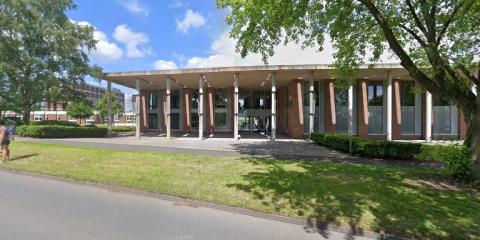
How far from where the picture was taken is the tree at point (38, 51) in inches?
1071

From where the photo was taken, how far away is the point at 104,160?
11.3 metres

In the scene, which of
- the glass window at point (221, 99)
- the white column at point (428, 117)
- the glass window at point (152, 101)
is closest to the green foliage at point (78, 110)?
the glass window at point (152, 101)

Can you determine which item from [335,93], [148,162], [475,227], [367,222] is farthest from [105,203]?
[335,93]

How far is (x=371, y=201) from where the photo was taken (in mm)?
6391

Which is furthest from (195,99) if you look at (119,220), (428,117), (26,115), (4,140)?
(119,220)

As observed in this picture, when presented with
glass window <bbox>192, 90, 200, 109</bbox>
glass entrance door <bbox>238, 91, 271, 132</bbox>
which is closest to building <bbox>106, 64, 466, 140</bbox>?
glass entrance door <bbox>238, 91, 271, 132</bbox>

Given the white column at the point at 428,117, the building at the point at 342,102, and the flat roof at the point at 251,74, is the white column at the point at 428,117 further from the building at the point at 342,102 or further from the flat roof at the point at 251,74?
the flat roof at the point at 251,74

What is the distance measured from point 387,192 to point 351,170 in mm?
2736

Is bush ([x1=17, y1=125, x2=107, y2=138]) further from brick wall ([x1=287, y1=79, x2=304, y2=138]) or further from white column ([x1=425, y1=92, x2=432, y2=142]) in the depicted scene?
white column ([x1=425, y1=92, x2=432, y2=142])

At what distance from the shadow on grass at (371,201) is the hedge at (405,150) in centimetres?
62

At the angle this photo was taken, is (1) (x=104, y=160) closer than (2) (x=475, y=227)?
No

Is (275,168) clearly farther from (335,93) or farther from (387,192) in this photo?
(335,93)

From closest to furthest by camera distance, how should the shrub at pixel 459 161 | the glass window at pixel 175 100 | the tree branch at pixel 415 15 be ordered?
the shrub at pixel 459 161 → the tree branch at pixel 415 15 → the glass window at pixel 175 100

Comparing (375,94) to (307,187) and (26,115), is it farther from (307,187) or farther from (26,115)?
(26,115)
